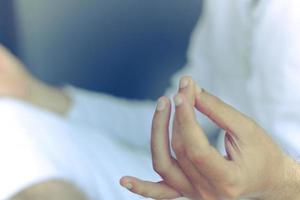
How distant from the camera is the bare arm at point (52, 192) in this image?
2.19 ft

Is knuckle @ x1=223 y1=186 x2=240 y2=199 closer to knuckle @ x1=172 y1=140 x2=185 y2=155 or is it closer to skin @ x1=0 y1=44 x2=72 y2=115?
knuckle @ x1=172 y1=140 x2=185 y2=155

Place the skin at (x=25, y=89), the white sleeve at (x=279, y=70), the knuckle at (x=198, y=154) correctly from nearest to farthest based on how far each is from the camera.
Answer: the knuckle at (x=198, y=154)
the white sleeve at (x=279, y=70)
the skin at (x=25, y=89)

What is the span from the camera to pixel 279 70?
0.63 m

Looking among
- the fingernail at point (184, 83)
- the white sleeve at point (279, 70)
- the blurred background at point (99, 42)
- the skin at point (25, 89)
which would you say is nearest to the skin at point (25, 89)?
the skin at point (25, 89)

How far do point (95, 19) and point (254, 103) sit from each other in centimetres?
41

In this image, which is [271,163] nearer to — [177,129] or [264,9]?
[177,129]

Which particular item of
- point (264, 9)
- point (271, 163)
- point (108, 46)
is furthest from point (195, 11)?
point (271, 163)

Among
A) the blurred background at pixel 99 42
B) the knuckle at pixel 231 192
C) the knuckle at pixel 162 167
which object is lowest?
the knuckle at pixel 231 192

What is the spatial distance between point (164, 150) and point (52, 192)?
0.83 ft

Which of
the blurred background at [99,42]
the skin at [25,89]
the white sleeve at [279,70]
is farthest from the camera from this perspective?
the blurred background at [99,42]

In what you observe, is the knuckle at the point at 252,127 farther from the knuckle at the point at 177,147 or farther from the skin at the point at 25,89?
the skin at the point at 25,89

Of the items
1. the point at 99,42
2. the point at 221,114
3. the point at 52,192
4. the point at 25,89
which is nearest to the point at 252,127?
the point at 221,114

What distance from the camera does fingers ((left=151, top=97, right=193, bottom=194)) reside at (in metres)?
0.46

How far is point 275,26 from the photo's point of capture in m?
0.64
